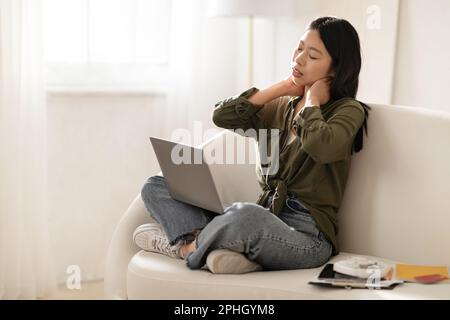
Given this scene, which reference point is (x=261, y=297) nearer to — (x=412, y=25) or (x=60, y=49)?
(x=412, y=25)

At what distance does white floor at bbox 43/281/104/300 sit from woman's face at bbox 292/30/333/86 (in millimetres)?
1378

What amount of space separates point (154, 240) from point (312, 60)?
0.71 metres

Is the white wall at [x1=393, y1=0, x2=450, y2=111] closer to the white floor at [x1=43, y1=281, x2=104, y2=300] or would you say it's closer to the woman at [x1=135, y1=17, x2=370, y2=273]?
the woman at [x1=135, y1=17, x2=370, y2=273]

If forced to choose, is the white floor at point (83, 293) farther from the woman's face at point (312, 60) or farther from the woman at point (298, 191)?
the woman's face at point (312, 60)

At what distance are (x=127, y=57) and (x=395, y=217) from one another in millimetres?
1566

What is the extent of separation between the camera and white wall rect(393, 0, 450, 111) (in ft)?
8.77

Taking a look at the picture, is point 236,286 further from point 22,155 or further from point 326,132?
point 22,155

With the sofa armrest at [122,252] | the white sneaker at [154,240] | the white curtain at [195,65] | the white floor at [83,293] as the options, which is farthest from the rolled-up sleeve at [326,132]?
the white floor at [83,293]

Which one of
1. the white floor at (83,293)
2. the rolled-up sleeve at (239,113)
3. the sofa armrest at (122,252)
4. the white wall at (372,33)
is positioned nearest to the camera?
the sofa armrest at (122,252)

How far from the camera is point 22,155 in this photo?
3.04 m

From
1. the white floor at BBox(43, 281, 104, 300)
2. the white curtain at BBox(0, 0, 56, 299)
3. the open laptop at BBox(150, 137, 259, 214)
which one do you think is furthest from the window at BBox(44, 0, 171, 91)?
the open laptop at BBox(150, 137, 259, 214)

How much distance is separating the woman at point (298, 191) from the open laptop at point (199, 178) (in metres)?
0.06

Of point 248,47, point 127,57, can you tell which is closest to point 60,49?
point 127,57

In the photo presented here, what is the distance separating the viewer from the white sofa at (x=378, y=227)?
199cm
